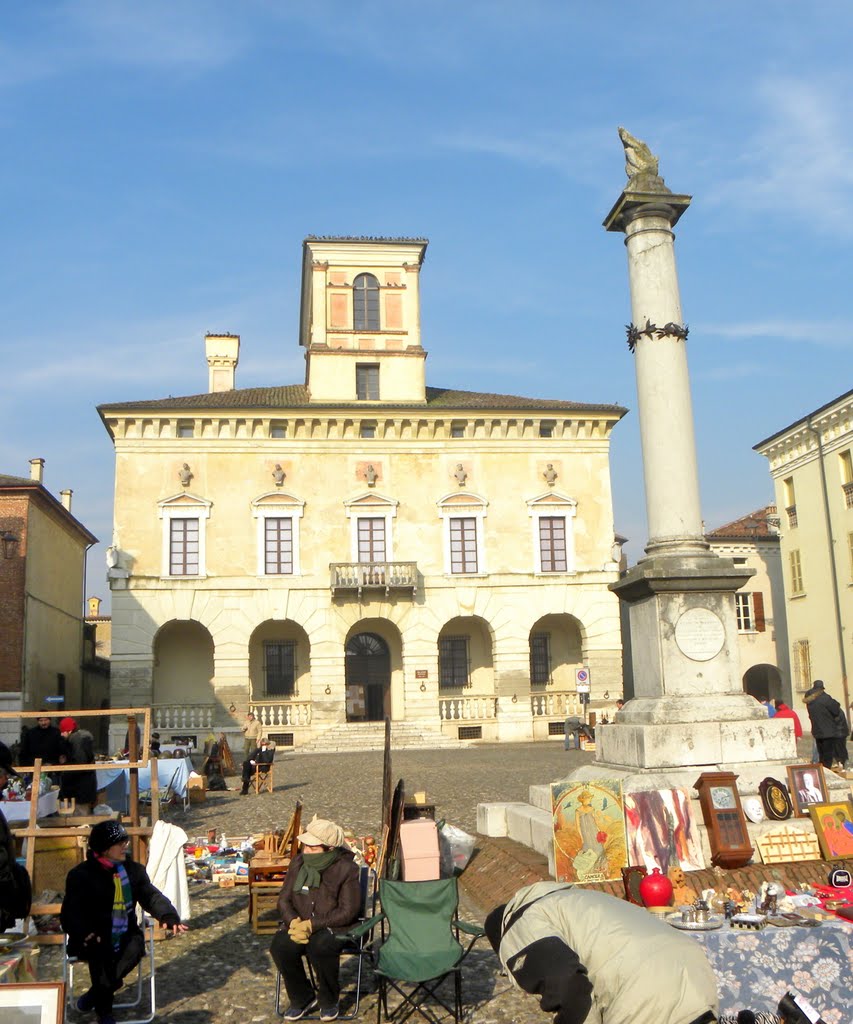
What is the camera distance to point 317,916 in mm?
6836

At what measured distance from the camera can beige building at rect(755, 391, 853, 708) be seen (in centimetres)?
3306

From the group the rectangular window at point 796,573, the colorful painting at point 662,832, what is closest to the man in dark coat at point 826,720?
the colorful painting at point 662,832

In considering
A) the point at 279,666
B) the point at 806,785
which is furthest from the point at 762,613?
the point at 806,785

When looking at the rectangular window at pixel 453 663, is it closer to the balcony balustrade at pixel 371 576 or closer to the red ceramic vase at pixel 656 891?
the balcony balustrade at pixel 371 576

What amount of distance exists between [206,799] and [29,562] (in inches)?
583

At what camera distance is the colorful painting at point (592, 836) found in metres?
8.39

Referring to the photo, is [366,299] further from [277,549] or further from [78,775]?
[78,775]

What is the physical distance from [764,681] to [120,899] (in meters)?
38.7

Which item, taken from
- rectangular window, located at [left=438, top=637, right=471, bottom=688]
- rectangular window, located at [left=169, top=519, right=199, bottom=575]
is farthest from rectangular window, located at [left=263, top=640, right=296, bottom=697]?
rectangular window, located at [left=438, top=637, right=471, bottom=688]

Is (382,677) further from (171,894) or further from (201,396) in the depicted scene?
(171,894)

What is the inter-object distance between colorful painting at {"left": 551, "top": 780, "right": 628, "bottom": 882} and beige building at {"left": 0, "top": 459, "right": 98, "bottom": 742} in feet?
74.7

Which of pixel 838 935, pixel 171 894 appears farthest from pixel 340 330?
Answer: pixel 838 935

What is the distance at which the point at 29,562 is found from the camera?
103 ft

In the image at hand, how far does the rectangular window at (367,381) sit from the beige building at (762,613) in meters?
14.4
